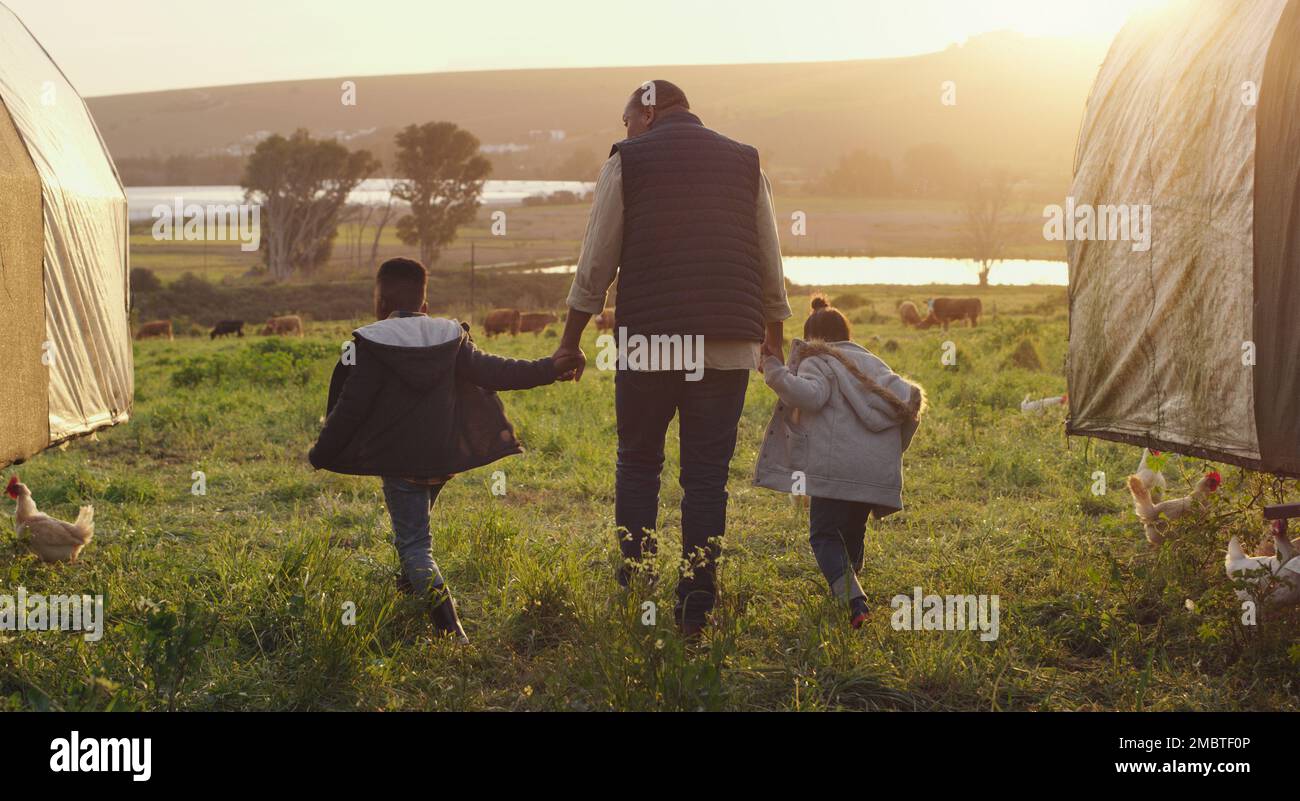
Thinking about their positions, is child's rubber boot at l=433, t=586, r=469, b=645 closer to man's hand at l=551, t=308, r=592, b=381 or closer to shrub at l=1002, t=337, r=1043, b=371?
man's hand at l=551, t=308, r=592, b=381

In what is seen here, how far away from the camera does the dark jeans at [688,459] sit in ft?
14.4

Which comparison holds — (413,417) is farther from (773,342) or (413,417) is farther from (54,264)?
(54,264)

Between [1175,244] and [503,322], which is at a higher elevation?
[503,322]

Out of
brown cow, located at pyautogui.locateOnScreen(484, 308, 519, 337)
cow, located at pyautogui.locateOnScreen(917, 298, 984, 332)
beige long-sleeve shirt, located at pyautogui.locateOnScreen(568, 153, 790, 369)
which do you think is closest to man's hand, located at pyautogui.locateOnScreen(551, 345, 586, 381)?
beige long-sleeve shirt, located at pyautogui.locateOnScreen(568, 153, 790, 369)

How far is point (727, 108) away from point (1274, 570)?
5365 inches

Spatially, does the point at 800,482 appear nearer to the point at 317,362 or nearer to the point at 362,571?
the point at 362,571

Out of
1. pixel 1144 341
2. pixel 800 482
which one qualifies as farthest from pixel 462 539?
pixel 1144 341

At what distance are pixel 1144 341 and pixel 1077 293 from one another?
87cm

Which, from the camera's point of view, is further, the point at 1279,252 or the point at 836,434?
the point at 836,434

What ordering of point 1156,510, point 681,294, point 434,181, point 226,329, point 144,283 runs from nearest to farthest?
point 681,294
point 1156,510
point 226,329
point 144,283
point 434,181

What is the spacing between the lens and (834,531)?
476 centimetres

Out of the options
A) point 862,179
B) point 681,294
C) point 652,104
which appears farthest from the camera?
point 862,179

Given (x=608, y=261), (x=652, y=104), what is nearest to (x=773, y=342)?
(x=608, y=261)

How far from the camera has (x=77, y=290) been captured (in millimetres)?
5754
